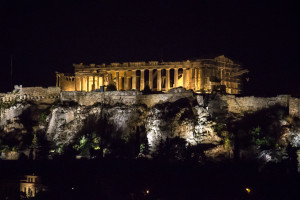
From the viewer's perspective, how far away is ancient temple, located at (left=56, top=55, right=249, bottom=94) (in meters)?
89.8

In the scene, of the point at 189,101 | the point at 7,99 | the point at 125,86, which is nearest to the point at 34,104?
the point at 7,99

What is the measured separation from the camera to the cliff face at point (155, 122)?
2948 inches

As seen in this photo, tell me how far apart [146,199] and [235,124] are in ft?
61.8

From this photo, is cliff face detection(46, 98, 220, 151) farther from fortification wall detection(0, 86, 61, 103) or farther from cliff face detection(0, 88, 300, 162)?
fortification wall detection(0, 86, 61, 103)

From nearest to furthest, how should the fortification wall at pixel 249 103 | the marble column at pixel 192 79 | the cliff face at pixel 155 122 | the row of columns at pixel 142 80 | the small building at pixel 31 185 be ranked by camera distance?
1. the small building at pixel 31 185
2. the cliff face at pixel 155 122
3. the fortification wall at pixel 249 103
4. the marble column at pixel 192 79
5. the row of columns at pixel 142 80

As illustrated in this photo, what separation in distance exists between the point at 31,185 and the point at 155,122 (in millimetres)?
16640

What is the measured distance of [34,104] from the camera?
89.7 m

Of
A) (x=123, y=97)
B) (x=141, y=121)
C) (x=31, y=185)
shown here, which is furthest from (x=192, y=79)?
(x=31, y=185)

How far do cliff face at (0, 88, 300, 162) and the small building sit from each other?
5.43m

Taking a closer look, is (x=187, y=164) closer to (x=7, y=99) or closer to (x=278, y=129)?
(x=278, y=129)

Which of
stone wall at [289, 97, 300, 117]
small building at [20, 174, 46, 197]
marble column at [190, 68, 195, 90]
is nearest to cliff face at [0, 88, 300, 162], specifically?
stone wall at [289, 97, 300, 117]

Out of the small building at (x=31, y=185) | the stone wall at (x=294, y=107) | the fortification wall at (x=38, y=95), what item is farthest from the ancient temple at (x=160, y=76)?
the small building at (x=31, y=185)

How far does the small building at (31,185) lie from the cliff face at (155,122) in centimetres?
543

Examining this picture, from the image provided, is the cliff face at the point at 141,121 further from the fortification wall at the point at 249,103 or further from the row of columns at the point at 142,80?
the row of columns at the point at 142,80
